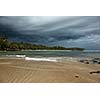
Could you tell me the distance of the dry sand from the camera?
3.12 meters

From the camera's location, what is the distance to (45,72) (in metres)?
3.16

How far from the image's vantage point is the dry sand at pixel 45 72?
10.2 feet

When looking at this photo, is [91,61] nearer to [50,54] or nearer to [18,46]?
[50,54]

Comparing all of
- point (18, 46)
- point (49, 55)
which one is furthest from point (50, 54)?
point (18, 46)

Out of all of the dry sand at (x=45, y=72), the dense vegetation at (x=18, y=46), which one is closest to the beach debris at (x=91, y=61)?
the dry sand at (x=45, y=72)

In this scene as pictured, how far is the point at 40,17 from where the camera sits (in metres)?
3.12

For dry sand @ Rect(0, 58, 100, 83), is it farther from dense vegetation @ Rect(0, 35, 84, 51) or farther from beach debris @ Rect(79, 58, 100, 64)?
dense vegetation @ Rect(0, 35, 84, 51)

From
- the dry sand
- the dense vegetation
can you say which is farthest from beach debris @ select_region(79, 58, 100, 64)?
the dense vegetation

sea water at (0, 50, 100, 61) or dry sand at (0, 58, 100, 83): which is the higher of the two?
sea water at (0, 50, 100, 61)

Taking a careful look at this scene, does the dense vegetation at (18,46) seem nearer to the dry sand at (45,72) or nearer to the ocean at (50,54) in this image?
the ocean at (50,54)

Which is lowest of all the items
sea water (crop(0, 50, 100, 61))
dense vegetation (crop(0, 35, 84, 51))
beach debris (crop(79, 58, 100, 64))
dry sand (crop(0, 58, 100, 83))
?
dry sand (crop(0, 58, 100, 83))

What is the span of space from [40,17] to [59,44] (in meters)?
0.40
